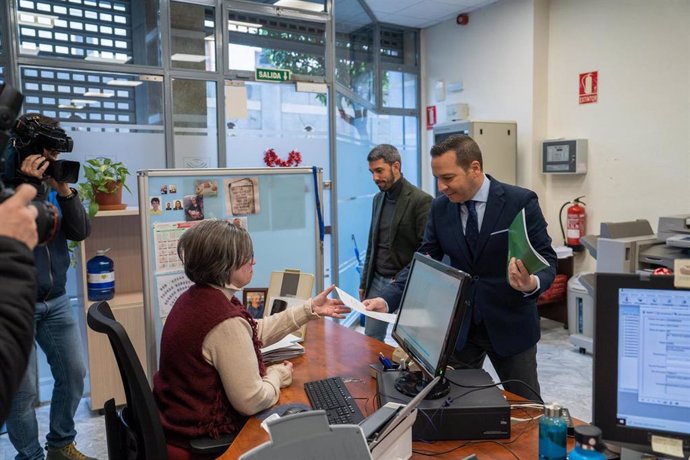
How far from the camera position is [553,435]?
46.3 inches

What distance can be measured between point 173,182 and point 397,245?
136cm

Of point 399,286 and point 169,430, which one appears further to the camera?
point 399,286

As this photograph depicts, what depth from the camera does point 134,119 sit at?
374 centimetres

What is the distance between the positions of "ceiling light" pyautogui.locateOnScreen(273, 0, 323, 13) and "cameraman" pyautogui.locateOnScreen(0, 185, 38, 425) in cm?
382

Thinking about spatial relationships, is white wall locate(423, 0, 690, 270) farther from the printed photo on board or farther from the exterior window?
the printed photo on board

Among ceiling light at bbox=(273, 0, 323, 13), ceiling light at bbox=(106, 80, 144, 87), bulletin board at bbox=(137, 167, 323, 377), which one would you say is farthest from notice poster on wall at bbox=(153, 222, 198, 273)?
ceiling light at bbox=(273, 0, 323, 13)

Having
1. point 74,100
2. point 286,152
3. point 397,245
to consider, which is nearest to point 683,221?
point 397,245

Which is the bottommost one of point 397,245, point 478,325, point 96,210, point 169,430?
point 169,430

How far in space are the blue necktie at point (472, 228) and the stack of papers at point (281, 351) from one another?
0.79m

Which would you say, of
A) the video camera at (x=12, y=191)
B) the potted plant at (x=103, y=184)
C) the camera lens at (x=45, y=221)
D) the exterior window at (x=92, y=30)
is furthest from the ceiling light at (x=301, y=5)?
the camera lens at (x=45, y=221)

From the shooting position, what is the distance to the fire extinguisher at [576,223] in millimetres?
4883

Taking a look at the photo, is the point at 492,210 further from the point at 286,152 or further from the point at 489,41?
the point at 489,41

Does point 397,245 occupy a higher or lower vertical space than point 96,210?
lower

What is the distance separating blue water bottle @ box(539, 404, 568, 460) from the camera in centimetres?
117
